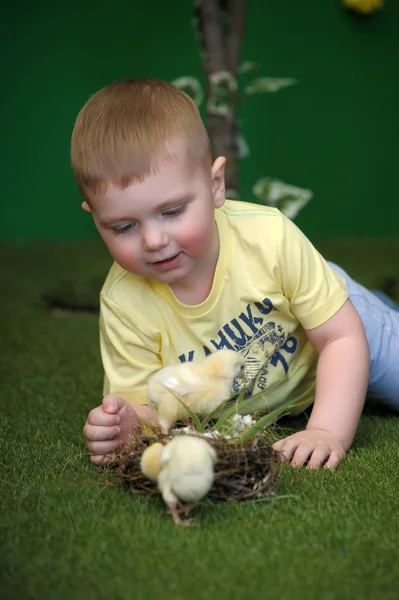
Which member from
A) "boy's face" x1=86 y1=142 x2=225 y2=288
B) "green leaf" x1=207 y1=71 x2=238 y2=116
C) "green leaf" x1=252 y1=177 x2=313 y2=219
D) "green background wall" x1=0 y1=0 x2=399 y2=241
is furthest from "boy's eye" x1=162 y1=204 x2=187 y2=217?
"green background wall" x1=0 y1=0 x2=399 y2=241

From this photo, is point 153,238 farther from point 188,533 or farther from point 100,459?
point 188,533

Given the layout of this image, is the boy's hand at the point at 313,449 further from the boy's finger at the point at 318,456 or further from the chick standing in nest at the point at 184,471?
the chick standing in nest at the point at 184,471

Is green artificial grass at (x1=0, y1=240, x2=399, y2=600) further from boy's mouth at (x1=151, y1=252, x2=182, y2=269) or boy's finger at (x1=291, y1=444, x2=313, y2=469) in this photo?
boy's mouth at (x1=151, y1=252, x2=182, y2=269)

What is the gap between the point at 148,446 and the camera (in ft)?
4.16

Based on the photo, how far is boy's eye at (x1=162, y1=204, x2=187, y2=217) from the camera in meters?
1.43

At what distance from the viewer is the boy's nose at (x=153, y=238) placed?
1.42 m

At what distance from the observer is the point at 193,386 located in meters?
1.29

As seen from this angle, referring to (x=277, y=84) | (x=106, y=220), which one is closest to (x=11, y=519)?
(x=106, y=220)

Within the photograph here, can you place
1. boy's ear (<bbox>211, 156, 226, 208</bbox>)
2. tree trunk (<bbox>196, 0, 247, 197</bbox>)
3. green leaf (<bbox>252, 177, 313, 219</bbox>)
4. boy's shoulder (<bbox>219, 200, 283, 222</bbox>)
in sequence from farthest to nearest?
tree trunk (<bbox>196, 0, 247, 197</bbox>) < green leaf (<bbox>252, 177, 313, 219</bbox>) < boy's shoulder (<bbox>219, 200, 283, 222</bbox>) < boy's ear (<bbox>211, 156, 226, 208</bbox>)

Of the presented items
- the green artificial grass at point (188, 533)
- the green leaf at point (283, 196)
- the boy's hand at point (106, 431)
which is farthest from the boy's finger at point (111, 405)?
the green leaf at point (283, 196)

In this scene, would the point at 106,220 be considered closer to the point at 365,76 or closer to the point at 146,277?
the point at 146,277

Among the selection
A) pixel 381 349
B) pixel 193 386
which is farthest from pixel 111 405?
pixel 381 349

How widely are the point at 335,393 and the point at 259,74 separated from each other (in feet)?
9.98

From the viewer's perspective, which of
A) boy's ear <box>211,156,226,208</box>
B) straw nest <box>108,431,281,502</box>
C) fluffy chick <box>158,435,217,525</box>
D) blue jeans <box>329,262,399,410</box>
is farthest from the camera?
blue jeans <box>329,262,399,410</box>
